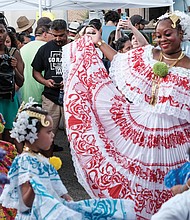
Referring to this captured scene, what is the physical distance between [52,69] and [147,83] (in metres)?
2.43

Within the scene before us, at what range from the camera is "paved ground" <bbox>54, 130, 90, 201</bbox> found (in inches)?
251

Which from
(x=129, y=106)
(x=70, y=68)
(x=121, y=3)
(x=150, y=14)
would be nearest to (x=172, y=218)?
(x=129, y=106)

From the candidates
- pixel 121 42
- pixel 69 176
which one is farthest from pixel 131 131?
pixel 121 42

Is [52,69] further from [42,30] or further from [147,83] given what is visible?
[147,83]

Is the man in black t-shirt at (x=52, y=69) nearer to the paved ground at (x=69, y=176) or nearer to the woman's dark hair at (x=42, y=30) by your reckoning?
the paved ground at (x=69, y=176)

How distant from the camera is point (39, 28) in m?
8.45

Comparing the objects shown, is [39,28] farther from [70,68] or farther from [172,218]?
[172,218]

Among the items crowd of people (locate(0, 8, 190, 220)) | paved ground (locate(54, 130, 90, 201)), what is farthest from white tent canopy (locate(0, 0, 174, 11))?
crowd of people (locate(0, 8, 190, 220))

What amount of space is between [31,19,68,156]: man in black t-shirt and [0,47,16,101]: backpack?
1296mm

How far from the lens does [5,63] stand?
19.2ft

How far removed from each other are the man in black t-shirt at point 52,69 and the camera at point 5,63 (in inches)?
51.8

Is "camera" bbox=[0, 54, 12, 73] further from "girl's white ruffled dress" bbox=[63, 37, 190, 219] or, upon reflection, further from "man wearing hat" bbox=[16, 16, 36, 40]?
"man wearing hat" bbox=[16, 16, 36, 40]

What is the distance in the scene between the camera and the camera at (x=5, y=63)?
19.2 feet

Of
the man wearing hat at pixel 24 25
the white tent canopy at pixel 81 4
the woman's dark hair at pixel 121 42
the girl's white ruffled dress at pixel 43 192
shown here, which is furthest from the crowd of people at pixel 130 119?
the man wearing hat at pixel 24 25
